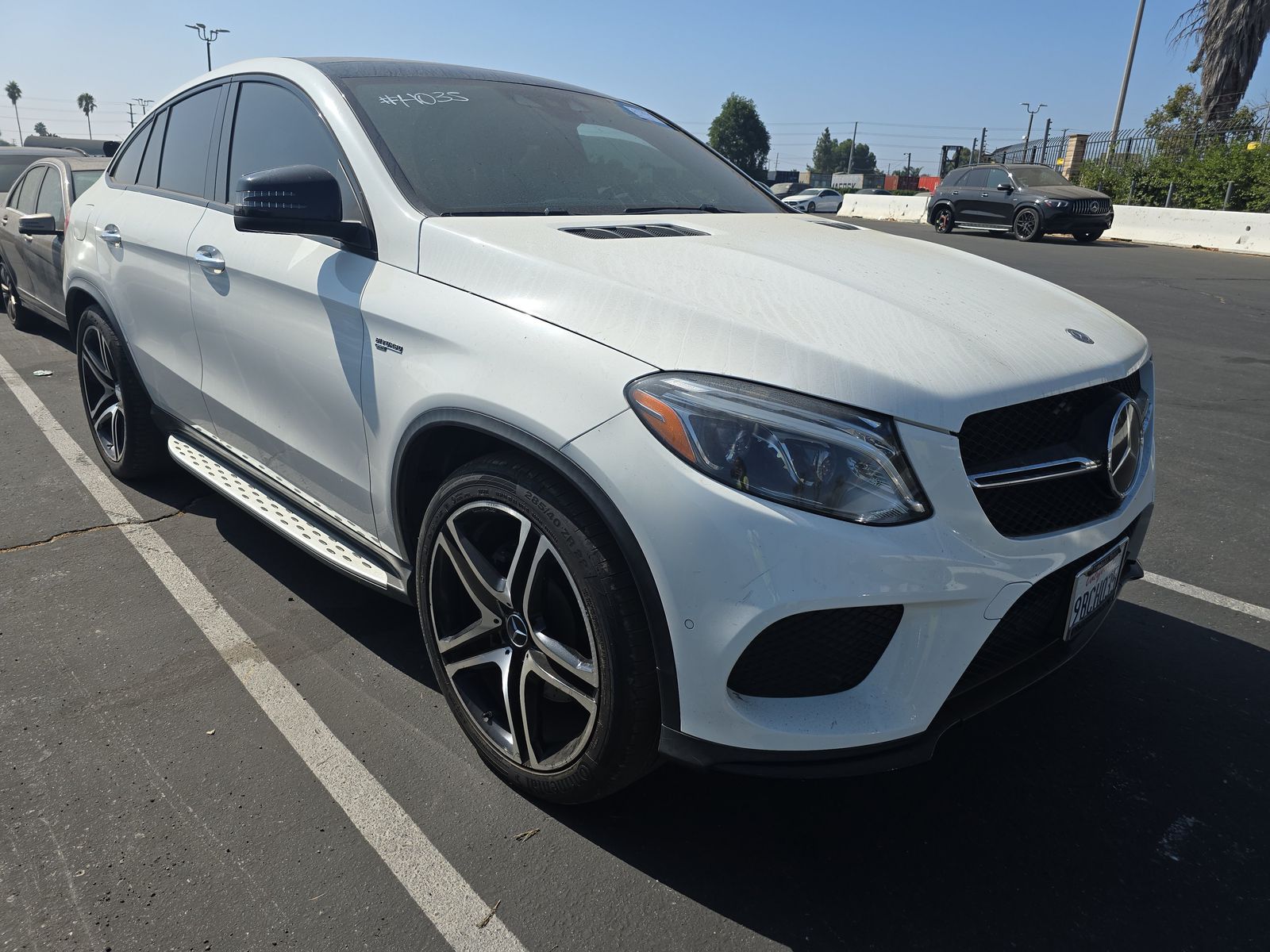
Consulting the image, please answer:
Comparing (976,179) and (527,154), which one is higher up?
(527,154)

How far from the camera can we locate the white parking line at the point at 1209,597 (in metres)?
3.32

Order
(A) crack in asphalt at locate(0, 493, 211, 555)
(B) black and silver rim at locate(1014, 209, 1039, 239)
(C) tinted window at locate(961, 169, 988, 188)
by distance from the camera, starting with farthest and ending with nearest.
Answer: (C) tinted window at locate(961, 169, 988, 188)
(B) black and silver rim at locate(1014, 209, 1039, 239)
(A) crack in asphalt at locate(0, 493, 211, 555)

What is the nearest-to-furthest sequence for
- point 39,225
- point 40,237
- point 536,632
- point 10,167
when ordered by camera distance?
point 536,632 → point 39,225 → point 40,237 → point 10,167

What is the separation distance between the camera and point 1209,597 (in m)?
3.43

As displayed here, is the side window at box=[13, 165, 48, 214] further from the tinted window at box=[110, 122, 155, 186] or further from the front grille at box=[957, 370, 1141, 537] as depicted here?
the front grille at box=[957, 370, 1141, 537]

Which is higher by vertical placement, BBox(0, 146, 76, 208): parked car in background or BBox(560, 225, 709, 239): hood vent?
BBox(560, 225, 709, 239): hood vent

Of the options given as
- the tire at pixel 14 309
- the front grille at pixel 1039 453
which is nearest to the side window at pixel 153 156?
the front grille at pixel 1039 453

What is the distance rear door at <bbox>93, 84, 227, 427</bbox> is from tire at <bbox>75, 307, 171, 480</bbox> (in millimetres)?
160

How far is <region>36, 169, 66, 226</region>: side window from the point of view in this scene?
7047 mm

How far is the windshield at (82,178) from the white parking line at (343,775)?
4.35 metres

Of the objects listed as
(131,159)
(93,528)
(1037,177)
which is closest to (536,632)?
(93,528)

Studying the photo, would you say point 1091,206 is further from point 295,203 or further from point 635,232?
point 295,203

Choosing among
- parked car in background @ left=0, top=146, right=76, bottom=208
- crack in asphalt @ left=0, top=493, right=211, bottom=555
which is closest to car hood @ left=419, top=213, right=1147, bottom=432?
crack in asphalt @ left=0, top=493, right=211, bottom=555

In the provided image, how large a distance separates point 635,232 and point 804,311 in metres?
0.73
